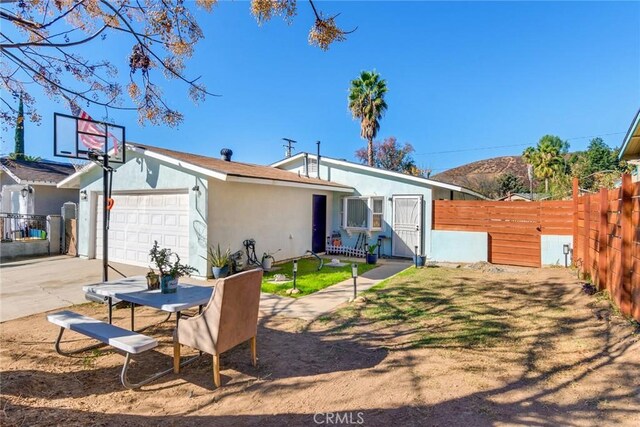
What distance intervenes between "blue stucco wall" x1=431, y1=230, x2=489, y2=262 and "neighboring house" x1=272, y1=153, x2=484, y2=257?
0.28 m

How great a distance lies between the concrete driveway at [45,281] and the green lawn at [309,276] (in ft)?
13.0

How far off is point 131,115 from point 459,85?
1993 centimetres

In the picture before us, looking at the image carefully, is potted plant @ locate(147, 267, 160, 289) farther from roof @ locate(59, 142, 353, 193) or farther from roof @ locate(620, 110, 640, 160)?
roof @ locate(620, 110, 640, 160)

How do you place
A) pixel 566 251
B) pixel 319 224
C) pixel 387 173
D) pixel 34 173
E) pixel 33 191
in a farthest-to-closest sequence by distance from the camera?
pixel 34 173, pixel 33 191, pixel 319 224, pixel 387 173, pixel 566 251

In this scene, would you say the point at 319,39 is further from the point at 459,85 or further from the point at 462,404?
the point at 459,85

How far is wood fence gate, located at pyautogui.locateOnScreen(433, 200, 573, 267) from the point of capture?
1002cm

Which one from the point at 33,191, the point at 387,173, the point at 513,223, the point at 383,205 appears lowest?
the point at 513,223

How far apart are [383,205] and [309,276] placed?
196 inches

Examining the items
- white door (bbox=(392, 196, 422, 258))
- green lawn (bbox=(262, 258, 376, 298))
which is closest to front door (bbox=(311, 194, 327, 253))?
green lawn (bbox=(262, 258, 376, 298))

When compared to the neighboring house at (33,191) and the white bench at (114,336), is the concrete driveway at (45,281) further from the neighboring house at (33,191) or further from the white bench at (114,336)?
the neighboring house at (33,191)

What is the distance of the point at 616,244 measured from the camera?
515 centimetres

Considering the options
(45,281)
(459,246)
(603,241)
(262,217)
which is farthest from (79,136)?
(459,246)
